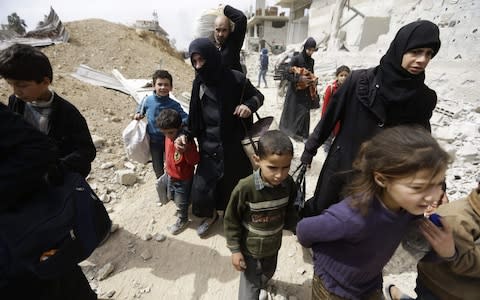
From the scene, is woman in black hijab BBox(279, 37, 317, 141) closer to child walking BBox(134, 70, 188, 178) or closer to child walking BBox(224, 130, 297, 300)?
child walking BBox(134, 70, 188, 178)

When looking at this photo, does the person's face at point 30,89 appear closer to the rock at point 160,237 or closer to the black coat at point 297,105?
the rock at point 160,237

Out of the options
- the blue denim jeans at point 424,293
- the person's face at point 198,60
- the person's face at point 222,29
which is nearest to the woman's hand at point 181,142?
the person's face at point 198,60

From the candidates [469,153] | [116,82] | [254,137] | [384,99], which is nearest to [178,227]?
[254,137]

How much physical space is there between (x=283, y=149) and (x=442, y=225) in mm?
724

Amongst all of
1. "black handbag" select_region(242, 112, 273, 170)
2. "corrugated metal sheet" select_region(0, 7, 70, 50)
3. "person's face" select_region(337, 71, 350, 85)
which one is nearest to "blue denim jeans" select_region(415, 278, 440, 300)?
"black handbag" select_region(242, 112, 273, 170)

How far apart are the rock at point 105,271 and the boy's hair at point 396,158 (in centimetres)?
212

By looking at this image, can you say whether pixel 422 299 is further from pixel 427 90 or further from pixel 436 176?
pixel 427 90

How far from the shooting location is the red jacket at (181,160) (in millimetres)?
2340

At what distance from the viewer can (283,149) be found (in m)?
1.27

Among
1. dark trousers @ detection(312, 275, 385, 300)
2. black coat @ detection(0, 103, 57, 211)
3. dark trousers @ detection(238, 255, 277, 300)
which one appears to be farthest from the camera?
dark trousers @ detection(238, 255, 277, 300)

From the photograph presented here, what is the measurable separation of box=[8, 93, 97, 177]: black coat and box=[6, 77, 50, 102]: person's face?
0.06 metres

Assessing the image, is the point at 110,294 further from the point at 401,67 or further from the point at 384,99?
the point at 401,67

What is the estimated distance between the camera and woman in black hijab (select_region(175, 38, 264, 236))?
6.38 ft

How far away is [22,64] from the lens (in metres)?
1.25
